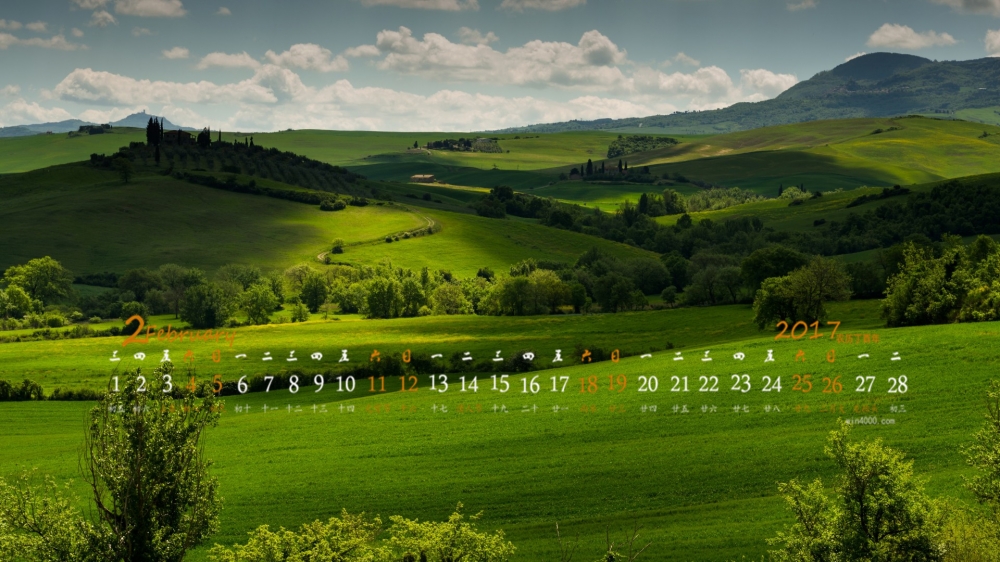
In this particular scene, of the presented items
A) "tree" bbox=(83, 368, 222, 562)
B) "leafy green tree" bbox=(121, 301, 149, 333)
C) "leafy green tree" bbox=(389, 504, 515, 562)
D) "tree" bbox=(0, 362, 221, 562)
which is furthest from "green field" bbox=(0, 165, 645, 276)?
"tree" bbox=(0, 362, 221, 562)

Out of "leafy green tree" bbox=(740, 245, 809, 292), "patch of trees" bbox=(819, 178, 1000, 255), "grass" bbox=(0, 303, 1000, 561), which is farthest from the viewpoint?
"patch of trees" bbox=(819, 178, 1000, 255)

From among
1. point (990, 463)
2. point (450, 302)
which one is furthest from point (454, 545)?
point (450, 302)

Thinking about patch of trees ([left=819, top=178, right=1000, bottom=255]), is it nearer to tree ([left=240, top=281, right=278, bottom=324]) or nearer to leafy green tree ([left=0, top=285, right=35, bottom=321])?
tree ([left=240, top=281, right=278, bottom=324])

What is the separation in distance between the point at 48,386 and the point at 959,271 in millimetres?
76315

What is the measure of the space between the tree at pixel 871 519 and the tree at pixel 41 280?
136 meters

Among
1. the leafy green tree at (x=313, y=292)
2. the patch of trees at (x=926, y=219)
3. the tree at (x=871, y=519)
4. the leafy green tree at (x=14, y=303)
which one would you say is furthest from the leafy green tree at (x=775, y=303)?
the leafy green tree at (x=14, y=303)

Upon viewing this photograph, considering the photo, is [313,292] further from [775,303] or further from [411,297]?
[775,303]

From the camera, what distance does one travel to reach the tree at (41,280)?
14088 centimetres

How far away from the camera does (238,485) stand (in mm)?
49094

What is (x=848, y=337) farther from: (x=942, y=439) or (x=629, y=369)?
(x=942, y=439)

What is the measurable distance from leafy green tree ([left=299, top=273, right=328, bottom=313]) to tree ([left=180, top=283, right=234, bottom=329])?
73.3 ft

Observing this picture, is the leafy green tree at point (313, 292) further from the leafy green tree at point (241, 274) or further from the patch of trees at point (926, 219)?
the patch of trees at point (926, 219)

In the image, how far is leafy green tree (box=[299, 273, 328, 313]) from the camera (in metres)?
140

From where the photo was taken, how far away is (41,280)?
468ft
